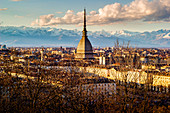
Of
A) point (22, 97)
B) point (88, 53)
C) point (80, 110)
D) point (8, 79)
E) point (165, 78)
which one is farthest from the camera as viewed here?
point (88, 53)

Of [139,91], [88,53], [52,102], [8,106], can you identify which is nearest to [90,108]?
[52,102]

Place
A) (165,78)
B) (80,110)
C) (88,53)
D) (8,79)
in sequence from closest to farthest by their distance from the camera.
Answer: (80,110) < (8,79) < (165,78) < (88,53)

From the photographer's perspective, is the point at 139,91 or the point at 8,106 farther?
the point at 139,91

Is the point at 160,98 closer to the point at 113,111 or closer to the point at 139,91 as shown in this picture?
the point at 139,91

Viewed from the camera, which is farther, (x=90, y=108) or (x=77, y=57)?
(x=77, y=57)

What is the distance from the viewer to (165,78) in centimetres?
3600

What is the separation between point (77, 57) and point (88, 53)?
A: 7.24 ft

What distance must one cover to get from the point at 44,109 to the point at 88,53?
34981mm

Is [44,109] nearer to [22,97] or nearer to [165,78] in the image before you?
[22,97]

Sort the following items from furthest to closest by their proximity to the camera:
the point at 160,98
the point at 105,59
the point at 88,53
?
the point at 105,59, the point at 88,53, the point at 160,98

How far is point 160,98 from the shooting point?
23656 mm

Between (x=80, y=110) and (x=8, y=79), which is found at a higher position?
(x=8, y=79)

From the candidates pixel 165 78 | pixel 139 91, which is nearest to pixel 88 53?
pixel 165 78

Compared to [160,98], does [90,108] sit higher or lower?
higher
